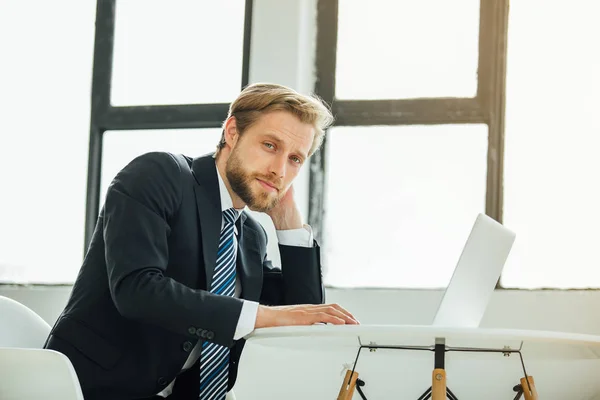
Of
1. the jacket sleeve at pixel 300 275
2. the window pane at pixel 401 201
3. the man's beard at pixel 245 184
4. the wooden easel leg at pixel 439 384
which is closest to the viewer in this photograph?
the wooden easel leg at pixel 439 384

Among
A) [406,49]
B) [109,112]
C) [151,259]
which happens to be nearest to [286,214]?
[151,259]


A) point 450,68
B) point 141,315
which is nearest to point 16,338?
point 141,315

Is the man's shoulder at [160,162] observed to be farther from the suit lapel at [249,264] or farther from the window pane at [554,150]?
the window pane at [554,150]

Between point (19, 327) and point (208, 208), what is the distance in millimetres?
537

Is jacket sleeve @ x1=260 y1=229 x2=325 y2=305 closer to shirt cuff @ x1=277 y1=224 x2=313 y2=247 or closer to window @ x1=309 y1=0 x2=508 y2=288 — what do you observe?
shirt cuff @ x1=277 y1=224 x2=313 y2=247

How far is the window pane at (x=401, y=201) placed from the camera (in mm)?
3141

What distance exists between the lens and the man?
1.70 meters

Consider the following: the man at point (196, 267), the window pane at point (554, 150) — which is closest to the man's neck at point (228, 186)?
the man at point (196, 267)

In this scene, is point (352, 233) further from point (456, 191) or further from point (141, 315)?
point (141, 315)

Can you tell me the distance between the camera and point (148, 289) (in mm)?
1701

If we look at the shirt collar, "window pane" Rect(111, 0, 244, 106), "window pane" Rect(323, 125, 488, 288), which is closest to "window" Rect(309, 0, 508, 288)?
"window pane" Rect(323, 125, 488, 288)

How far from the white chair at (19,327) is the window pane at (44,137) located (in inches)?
60.1

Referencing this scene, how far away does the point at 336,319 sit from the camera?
1.65 meters

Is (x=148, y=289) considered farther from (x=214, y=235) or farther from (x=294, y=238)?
(x=294, y=238)
